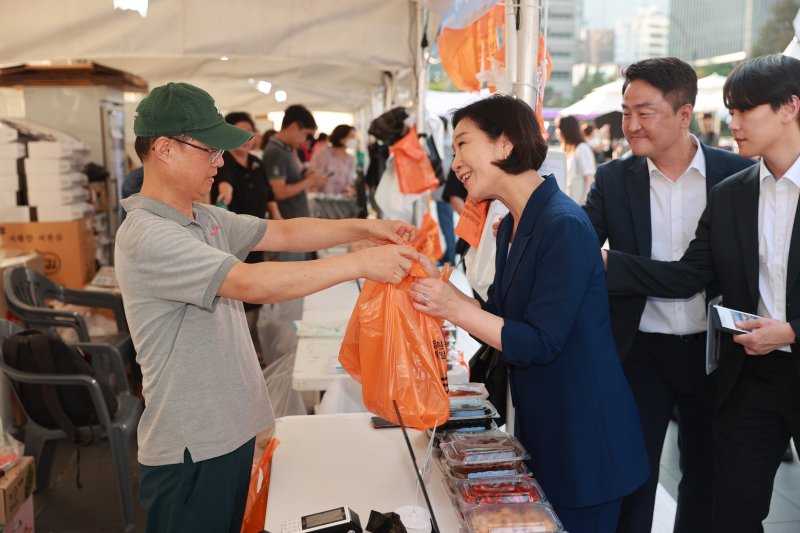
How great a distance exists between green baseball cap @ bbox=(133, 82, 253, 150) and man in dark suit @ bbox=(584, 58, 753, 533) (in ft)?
4.84

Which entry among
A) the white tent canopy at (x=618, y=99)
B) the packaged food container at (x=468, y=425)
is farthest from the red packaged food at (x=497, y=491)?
the white tent canopy at (x=618, y=99)

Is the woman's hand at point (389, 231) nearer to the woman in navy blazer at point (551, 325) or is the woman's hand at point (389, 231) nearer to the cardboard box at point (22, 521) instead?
the woman in navy blazer at point (551, 325)

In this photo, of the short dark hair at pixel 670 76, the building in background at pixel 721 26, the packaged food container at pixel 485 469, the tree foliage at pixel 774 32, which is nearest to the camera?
the packaged food container at pixel 485 469

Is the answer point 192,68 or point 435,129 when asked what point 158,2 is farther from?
point 435,129

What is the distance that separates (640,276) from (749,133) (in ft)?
1.83

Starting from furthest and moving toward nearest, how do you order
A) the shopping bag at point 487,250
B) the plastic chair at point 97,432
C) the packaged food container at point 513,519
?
the plastic chair at point 97,432
the shopping bag at point 487,250
the packaged food container at point 513,519

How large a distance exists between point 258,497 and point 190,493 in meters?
0.18

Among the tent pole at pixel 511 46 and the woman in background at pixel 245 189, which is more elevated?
the tent pole at pixel 511 46

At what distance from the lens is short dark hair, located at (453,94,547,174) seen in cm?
179

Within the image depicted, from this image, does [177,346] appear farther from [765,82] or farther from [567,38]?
[567,38]

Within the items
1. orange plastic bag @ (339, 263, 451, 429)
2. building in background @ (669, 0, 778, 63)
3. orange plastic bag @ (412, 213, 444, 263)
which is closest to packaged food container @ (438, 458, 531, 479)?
orange plastic bag @ (339, 263, 451, 429)

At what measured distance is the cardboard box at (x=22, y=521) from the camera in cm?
269

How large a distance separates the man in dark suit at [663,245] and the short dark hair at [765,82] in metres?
0.28

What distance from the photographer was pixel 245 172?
17.4ft
